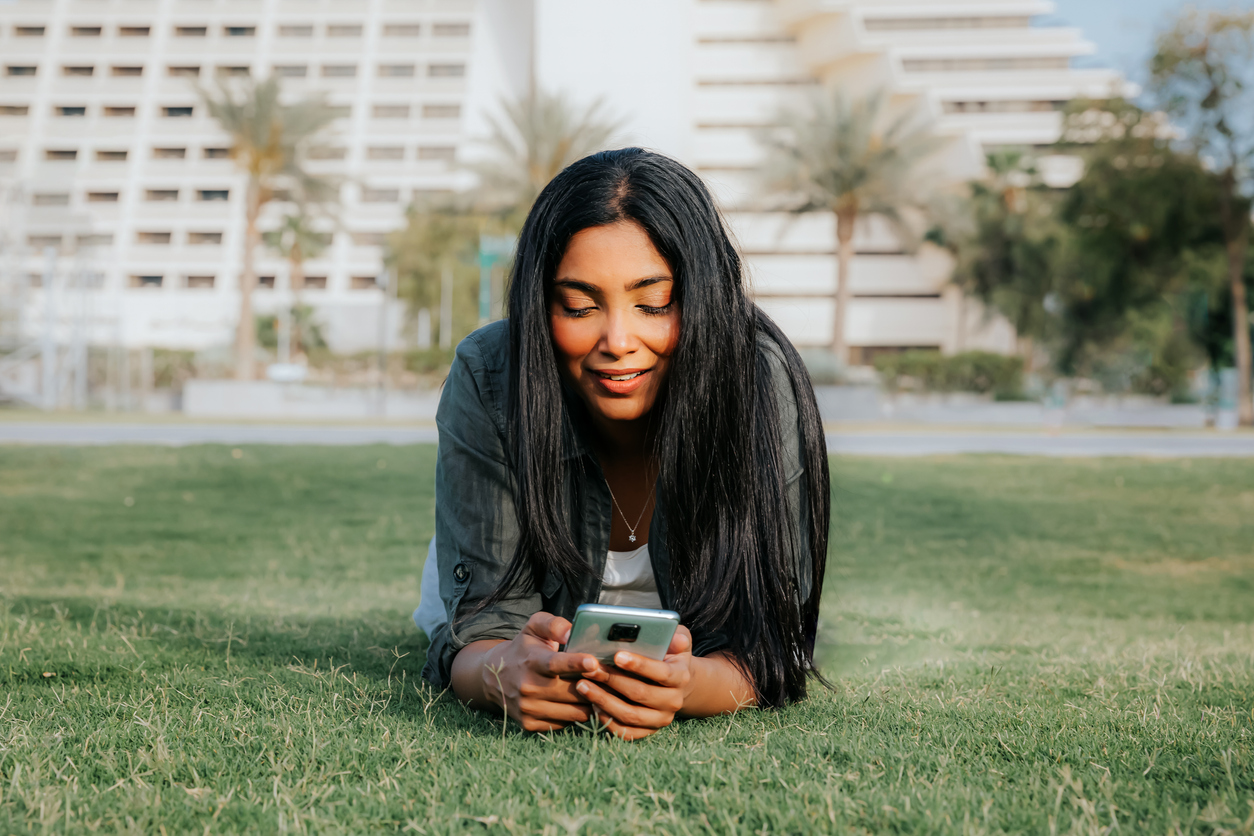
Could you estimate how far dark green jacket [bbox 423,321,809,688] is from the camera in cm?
245

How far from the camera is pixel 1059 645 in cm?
417

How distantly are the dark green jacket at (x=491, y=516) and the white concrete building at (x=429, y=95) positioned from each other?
184ft

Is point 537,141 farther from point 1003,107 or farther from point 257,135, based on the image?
point 1003,107

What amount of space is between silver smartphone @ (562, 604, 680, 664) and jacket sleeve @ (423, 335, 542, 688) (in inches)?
18.9

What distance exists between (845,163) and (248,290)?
1797 cm

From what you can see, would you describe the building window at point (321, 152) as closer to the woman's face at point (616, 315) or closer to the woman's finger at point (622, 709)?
the woman's face at point (616, 315)

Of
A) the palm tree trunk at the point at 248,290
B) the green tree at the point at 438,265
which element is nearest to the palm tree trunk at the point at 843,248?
the palm tree trunk at the point at 248,290

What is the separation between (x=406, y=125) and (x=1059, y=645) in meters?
69.0

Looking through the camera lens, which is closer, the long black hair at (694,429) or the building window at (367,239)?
the long black hair at (694,429)

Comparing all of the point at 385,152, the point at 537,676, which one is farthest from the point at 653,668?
the point at 385,152

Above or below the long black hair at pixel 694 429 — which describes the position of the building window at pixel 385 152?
above

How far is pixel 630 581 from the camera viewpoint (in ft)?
8.71

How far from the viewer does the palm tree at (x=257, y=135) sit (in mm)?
31312

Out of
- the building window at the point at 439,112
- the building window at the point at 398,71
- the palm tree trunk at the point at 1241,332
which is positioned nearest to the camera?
the palm tree trunk at the point at 1241,332
